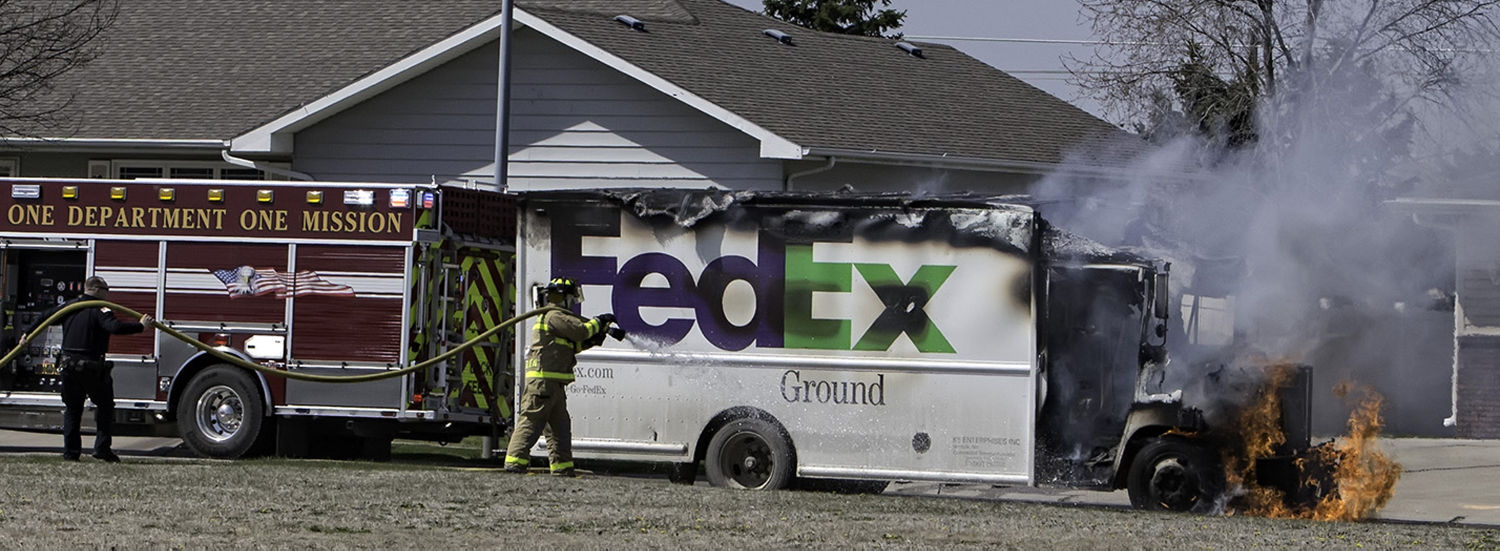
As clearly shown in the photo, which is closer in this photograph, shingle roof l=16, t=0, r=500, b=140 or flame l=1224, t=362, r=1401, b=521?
flame l=1224, t=362, r=1401, b=521

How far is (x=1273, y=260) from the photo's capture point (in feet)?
47.8

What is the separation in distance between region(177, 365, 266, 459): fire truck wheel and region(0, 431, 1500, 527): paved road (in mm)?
1109

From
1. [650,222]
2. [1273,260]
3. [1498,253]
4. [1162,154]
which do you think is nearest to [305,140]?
[650,222]

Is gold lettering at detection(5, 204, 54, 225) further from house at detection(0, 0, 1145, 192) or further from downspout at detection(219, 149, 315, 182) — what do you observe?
downspout at detection(219, 149, 315, 182)

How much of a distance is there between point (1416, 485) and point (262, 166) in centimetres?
1354

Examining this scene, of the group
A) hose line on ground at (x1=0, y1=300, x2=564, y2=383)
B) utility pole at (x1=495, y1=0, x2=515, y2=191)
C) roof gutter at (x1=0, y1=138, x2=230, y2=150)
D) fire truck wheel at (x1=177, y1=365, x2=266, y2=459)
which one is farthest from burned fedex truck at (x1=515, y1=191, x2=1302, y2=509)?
roof gutter at (x1=0, y1=138, x2=230, y2=150)

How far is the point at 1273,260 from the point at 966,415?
8.46ft

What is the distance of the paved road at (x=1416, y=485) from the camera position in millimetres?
16375

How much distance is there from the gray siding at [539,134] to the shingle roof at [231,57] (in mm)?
662

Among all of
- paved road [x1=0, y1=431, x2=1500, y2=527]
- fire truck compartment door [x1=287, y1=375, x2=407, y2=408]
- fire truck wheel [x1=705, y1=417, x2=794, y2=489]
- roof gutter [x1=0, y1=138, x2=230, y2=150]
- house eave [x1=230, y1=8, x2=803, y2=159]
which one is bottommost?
paved road [x1=0, y1=431, x2=1500, y2=527]

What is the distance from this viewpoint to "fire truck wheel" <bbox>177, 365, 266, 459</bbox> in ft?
55.4

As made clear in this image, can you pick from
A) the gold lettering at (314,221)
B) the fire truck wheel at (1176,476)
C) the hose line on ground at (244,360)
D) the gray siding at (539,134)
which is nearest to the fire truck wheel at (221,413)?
the hose line on ground at (244,360)

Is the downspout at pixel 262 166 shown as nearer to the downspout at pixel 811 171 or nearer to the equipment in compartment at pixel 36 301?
the equipment in compartment at pixel 36 301

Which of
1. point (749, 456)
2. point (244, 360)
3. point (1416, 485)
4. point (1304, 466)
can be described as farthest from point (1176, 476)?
point (244, 360)
